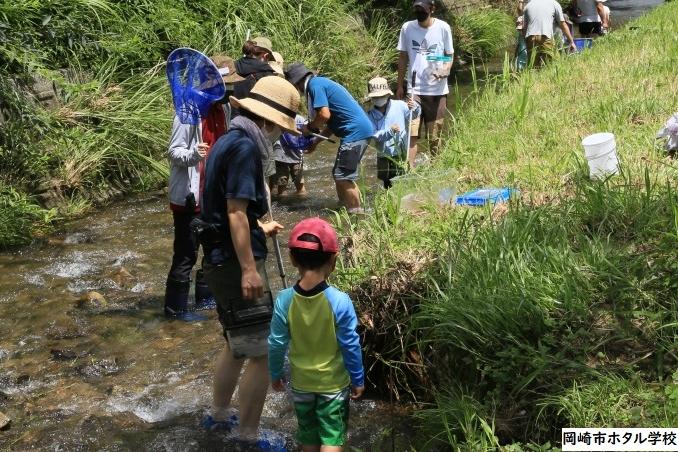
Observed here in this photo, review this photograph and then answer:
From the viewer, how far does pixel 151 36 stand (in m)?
11.1

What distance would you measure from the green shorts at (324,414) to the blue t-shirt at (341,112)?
4106mm

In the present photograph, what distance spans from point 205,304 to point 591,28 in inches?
408

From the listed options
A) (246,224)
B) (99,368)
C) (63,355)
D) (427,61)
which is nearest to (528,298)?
(246,224)

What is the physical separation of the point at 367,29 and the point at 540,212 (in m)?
11.0

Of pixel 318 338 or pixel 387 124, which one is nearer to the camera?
pixel 318 338

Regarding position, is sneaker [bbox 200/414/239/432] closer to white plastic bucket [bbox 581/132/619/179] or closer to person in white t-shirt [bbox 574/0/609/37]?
white plastic bucket [bbox 581/132/619/179]

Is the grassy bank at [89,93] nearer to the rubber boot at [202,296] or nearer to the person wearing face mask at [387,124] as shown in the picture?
the rubber boot at [202,296]

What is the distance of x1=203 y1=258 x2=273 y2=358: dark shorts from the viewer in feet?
15.0

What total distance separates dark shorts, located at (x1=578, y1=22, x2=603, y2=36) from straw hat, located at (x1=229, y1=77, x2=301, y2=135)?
1147 centimetres

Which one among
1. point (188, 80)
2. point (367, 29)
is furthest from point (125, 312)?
point (367, 29)

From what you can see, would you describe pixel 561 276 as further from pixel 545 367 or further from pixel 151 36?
pixel 151 36

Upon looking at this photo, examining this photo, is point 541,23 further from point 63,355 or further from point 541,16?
point 63,355

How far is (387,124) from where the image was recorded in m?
8.27

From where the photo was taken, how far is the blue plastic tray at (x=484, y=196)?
229 inches
